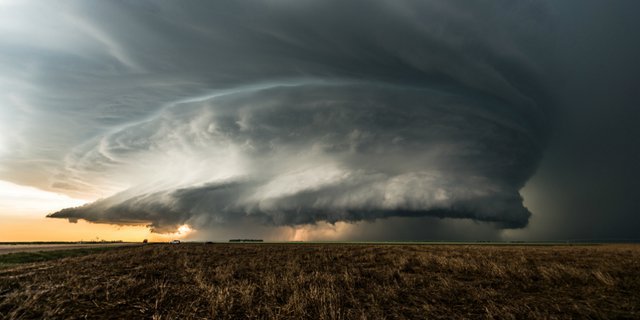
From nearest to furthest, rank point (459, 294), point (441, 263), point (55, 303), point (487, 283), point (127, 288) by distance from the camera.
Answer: point (55, 303) < point (459, 294) < point (127, 288) < point (487, 283) < point (441, 263)

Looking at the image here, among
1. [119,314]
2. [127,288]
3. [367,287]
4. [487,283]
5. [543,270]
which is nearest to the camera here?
[119,314]

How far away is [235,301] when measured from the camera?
11.3 m

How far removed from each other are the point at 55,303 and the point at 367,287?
35.2 ft

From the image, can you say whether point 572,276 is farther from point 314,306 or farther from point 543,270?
point 314,306

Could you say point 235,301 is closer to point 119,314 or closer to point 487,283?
point 119,314

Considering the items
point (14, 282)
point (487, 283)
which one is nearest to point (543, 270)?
point (487, 283)

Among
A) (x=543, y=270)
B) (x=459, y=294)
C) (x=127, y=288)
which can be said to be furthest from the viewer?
(x=543, y=270)

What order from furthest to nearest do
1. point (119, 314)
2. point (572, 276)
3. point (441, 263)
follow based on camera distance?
1. point (441, 263)
2. point (572, 276)
3. point (119, 314)

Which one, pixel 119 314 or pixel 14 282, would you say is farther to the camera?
pixel 14 282

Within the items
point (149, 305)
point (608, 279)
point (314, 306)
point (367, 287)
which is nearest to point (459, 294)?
point (367, 287)

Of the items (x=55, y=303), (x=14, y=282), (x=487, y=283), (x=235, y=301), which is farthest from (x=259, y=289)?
(x=14, y=282)

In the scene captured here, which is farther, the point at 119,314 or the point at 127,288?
the point at 127,288

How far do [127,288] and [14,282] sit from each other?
692 cm

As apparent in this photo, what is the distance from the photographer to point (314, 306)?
10.2m
